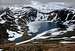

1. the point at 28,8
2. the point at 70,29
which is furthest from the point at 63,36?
the point at 28,8

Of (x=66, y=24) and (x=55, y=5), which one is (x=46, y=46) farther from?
(x=55, y=5)

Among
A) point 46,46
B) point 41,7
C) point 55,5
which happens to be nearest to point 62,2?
point 55,5

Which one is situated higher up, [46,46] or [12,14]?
[12,14]

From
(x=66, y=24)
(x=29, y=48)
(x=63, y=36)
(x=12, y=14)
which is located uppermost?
(x=12, y=14)

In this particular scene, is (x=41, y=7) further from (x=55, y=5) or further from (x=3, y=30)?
(x=3, y=30)

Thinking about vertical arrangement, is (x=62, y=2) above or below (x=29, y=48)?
above

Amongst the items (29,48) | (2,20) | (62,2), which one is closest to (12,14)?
Answer: (2,20)

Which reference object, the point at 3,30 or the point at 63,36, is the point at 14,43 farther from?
the point at 63,36
